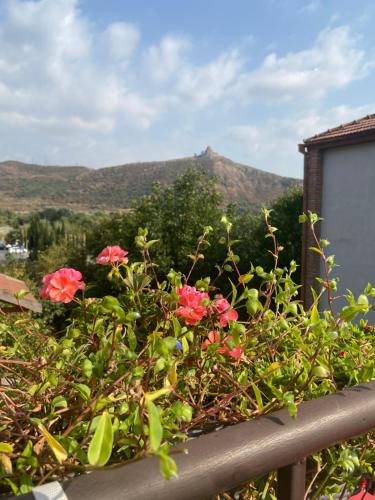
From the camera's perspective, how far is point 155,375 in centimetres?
79

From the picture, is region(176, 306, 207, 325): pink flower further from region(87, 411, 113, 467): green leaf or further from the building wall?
the building wall

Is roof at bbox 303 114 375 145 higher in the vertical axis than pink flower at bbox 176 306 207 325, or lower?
higher

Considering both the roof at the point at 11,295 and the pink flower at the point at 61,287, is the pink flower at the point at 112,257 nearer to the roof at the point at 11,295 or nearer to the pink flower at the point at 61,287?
the pink flower at the point at 61,287

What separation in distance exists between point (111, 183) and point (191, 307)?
215 feet

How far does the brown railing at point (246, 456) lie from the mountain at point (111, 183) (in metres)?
57.6

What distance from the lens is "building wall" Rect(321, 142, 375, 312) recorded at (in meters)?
9.34

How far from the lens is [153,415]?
1.57ft

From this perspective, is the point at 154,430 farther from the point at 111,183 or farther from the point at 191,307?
the point at 111,183

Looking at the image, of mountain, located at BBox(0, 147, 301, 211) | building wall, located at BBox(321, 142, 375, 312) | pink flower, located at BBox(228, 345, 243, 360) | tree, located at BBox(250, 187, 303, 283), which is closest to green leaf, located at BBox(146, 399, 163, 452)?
pink flower, located at BBox(228, 345, 243, 360)

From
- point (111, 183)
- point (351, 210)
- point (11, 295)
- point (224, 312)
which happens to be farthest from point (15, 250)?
point (224, 312)

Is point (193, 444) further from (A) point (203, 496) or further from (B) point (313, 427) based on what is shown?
(B) point (313, 427)

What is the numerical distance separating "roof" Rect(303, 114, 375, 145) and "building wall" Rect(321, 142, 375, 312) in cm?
34

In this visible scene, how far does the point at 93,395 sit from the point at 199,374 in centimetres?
28

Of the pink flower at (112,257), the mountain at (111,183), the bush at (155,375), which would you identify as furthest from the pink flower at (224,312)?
the mountain at (111,183)
